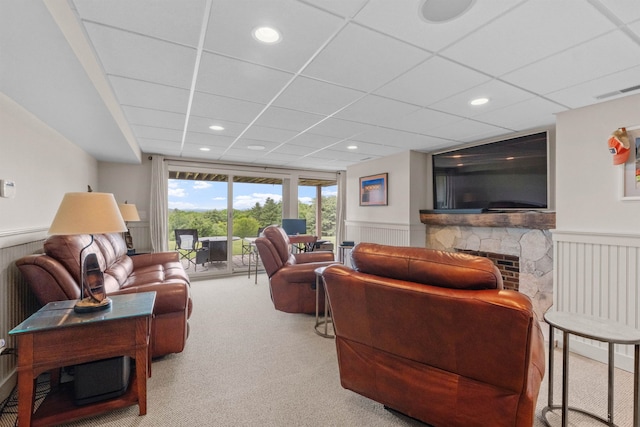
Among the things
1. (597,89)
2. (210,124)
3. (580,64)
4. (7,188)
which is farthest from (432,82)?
(7,188)

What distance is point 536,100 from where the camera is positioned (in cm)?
250

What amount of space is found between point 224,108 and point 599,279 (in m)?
3.74

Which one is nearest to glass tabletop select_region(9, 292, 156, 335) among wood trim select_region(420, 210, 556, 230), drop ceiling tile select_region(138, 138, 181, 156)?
drop ceiling tile select_region(138, 138, 181, 156)

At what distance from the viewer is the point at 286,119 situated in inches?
121

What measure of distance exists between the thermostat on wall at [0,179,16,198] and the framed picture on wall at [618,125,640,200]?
466 cm

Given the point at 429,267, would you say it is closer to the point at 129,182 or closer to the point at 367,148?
the point at 367,148

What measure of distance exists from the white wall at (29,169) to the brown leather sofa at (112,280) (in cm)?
31

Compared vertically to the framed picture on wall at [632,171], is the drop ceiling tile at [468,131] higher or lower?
higher

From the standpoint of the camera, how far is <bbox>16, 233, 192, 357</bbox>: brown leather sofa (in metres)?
1.84

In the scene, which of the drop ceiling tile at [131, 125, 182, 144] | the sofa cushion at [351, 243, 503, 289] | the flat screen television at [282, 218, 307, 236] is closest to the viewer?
the sofa cushion at [351, 243, 503, 289]

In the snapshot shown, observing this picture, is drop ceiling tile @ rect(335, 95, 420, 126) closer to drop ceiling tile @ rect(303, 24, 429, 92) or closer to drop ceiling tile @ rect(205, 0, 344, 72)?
drop ceiling tile @ rect(303, 24, 429, 92)

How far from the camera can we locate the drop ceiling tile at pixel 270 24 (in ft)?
4.57

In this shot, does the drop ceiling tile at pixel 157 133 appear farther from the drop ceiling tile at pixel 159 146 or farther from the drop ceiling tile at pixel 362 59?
the drop ceiling tile at pixel 362 59

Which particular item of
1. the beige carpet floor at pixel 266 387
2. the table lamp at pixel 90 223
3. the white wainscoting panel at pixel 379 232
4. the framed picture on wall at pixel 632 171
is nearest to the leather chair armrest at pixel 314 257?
the beige carpet floor at pixel 266 387
